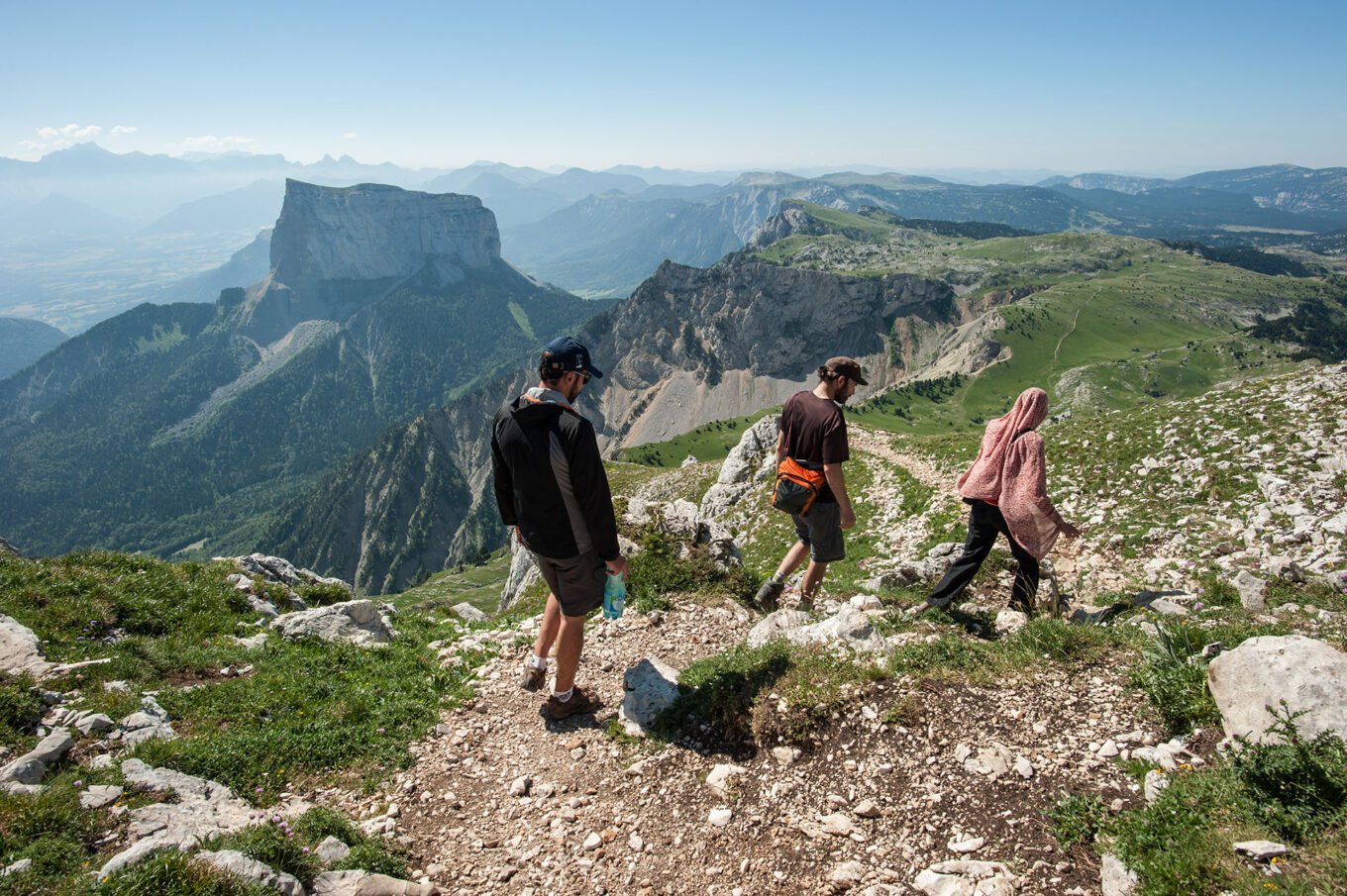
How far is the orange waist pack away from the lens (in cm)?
977

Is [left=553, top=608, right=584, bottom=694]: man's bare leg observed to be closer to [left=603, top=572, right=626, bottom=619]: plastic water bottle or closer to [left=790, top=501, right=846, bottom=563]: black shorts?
[left=603, top=572, right=626, bottom=619]: plastic water bottle

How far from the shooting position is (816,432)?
954 centimetres

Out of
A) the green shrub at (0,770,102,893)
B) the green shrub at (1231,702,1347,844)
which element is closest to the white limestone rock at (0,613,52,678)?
the green shrub at (0,770,102,893)

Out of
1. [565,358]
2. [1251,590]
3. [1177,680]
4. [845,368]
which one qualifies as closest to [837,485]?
[845,368]

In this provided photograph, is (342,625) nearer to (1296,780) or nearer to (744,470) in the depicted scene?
(1296,780)

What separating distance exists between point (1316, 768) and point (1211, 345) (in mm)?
220596

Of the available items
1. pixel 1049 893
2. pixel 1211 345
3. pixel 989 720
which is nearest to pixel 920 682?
pixel 989 720

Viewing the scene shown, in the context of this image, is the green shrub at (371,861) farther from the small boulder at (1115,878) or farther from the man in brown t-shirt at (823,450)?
the man in brown t-shirt at (823,450)

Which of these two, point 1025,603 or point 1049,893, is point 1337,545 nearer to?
point 1025,603

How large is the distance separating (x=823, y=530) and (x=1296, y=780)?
6.16m

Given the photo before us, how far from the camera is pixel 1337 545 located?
1293cm

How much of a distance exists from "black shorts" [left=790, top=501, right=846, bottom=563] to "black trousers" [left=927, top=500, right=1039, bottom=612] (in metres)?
1.69

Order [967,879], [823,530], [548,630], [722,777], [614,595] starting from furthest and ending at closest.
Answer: [823,530], [548,630], [614,595], [722,777], [967,879]

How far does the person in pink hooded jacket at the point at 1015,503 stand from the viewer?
9156 mm
